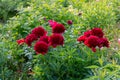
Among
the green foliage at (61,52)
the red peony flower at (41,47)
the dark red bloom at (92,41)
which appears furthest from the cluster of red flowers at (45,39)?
the dark red bloom at (92,41)

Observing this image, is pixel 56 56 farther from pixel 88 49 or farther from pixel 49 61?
pixel 88 49

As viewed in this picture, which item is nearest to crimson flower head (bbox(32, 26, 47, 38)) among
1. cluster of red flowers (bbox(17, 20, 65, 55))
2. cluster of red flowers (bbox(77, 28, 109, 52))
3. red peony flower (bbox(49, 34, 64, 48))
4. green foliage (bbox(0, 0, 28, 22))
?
cluster of red flowers (bbox(17, 20, 65, 55))

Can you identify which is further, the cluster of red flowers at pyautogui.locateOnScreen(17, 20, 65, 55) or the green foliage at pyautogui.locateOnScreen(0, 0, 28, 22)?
the green foliage at pyautogui.locateOnScreen(0, 0, 28, 22)

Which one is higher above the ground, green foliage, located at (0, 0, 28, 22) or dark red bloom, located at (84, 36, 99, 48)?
dark red bloom, located at (84, 36, 99, 48)

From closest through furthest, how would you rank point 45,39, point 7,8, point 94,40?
1. point 94,40
2. point 45,39
3. point 7,8

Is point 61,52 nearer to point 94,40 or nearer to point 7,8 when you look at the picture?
point 94,40

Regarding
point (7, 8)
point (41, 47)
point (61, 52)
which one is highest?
point (41, 47)

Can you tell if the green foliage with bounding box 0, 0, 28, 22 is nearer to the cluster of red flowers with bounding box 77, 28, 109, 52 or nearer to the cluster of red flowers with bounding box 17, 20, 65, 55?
the cluster of red flowers with bounding box 17, 20, 65, 55

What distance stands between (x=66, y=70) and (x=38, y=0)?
6.49ft

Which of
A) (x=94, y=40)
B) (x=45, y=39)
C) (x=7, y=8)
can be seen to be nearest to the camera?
(x=94, y=40)

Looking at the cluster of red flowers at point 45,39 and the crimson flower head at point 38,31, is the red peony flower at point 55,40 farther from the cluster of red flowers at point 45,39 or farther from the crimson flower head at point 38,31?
the crimson flower head at point 38,31

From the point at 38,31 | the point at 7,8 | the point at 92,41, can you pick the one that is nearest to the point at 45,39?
the point at 38,31

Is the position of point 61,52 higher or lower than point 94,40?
lower

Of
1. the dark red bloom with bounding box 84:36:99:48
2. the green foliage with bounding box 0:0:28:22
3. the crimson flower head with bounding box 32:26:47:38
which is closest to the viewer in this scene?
the dark red bloom with bounding box 84:36:99:48
